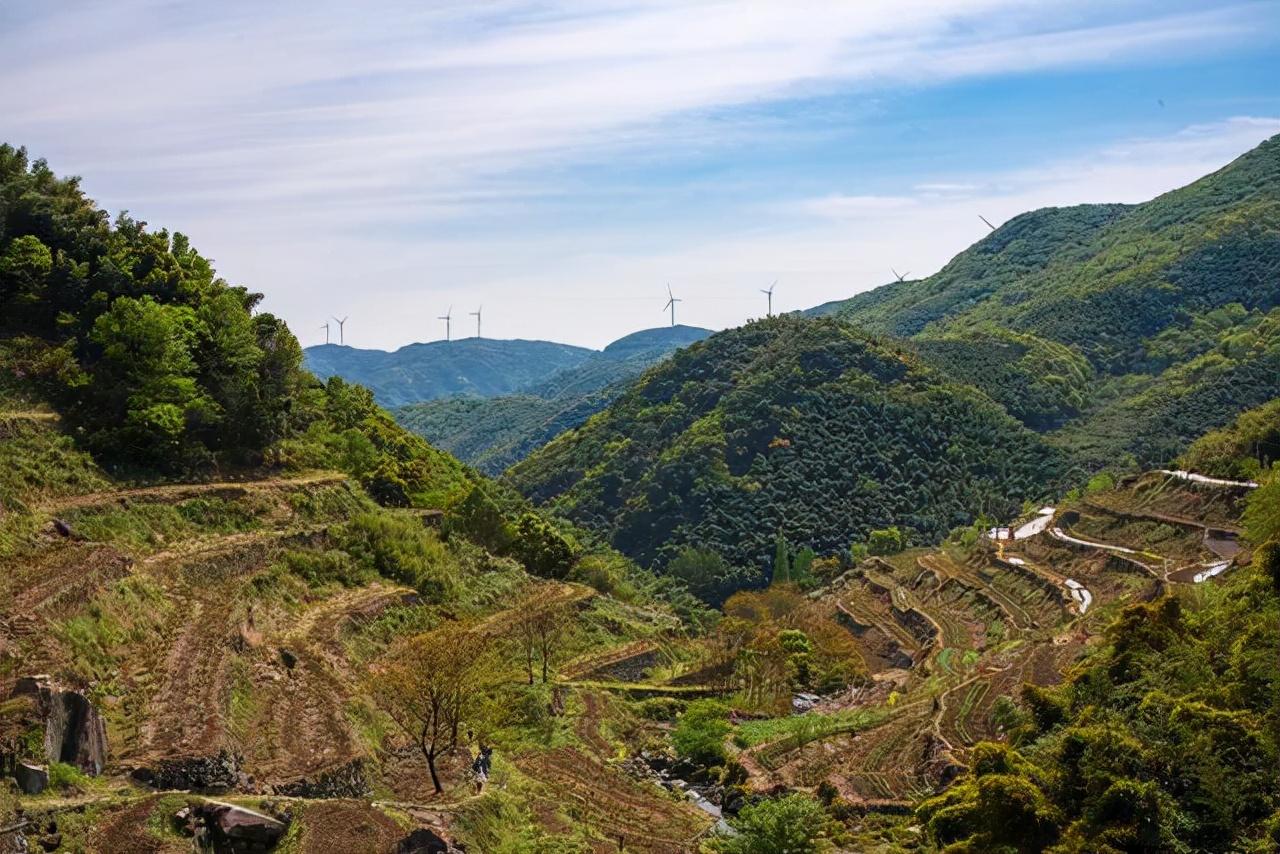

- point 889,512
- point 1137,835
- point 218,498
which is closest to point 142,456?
point 218,498

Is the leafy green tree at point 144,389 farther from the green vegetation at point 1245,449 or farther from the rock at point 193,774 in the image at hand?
the green vegetation at point 1245,449

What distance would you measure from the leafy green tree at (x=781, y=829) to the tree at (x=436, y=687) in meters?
7.69

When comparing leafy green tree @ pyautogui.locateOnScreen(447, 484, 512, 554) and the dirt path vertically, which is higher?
the dirt path

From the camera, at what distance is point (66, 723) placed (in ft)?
79.3

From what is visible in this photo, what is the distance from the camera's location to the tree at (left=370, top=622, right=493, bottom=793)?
30.9 m

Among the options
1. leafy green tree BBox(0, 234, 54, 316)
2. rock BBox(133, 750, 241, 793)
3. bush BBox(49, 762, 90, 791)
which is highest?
leafy green tree BBox(0, 234, 54, 316)

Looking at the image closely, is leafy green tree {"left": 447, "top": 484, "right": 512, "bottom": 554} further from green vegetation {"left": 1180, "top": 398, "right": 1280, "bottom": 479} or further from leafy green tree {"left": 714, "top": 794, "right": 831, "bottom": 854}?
green vegetation {"left": 1180, "top": 398, "right": 1280, "bottom": 479}

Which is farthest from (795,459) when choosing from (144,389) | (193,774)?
(193,774)

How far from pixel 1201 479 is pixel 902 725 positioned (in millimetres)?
34114

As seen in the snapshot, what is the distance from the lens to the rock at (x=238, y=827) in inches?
901

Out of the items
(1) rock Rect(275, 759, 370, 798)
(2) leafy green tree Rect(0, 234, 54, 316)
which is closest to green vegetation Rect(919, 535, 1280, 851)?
(1) rock Rect(275, 759, 370, 798)

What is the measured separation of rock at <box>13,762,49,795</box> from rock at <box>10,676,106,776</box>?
699mm

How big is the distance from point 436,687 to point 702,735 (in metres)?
16.6

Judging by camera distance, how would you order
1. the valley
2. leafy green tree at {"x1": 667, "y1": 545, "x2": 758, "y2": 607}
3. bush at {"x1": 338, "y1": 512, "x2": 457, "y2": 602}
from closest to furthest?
the valley, bush at {"x1": 338, "y1": 512, "x2": 457, "y2": 602}, leafy green tree at {"x1": 667, "y1": 545, "x2": 758, "y2": 607}
